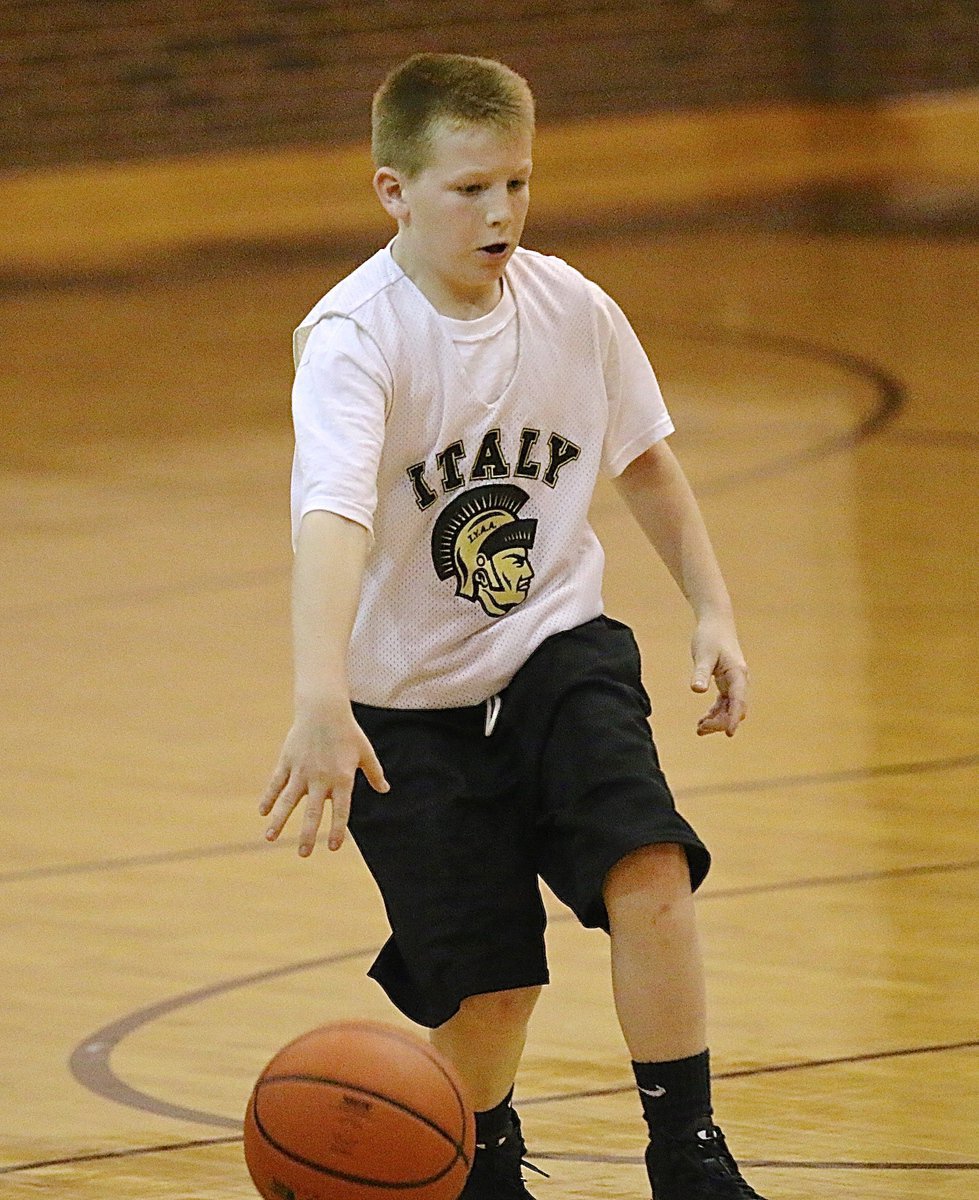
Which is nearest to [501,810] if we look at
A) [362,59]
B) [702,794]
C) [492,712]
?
[492,712]

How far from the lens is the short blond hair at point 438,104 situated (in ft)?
8.42

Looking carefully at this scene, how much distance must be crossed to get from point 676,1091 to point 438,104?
110 centimetres

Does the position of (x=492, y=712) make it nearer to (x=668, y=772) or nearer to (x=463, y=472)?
(x=463, y=472)

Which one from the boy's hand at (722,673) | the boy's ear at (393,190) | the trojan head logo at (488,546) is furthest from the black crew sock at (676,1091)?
the boy's ear at (393,190)

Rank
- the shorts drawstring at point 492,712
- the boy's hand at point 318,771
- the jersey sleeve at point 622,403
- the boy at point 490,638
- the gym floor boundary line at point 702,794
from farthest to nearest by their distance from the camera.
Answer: the gym floor boundary line at point 702,794
the jersey sleeve at point 622,403
the shorts drawstring at point 492,712
the boy at point 490,638
the boy's hand at point 318,771

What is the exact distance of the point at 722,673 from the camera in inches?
108

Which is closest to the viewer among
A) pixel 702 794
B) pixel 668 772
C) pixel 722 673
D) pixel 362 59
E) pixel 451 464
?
pixel 451 464

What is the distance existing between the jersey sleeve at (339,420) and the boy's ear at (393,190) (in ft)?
0.47

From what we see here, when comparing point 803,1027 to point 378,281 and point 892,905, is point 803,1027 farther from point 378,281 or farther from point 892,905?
point 378,281

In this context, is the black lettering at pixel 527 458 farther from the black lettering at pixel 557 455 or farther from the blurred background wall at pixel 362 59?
the blurred background wall at pixel 362 59

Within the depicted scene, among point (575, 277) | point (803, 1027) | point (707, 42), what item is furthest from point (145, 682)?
point (707, 42)

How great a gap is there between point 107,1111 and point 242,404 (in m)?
6.25

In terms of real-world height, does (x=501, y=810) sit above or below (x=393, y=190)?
below

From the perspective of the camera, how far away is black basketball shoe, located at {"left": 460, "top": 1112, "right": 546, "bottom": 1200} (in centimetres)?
276
